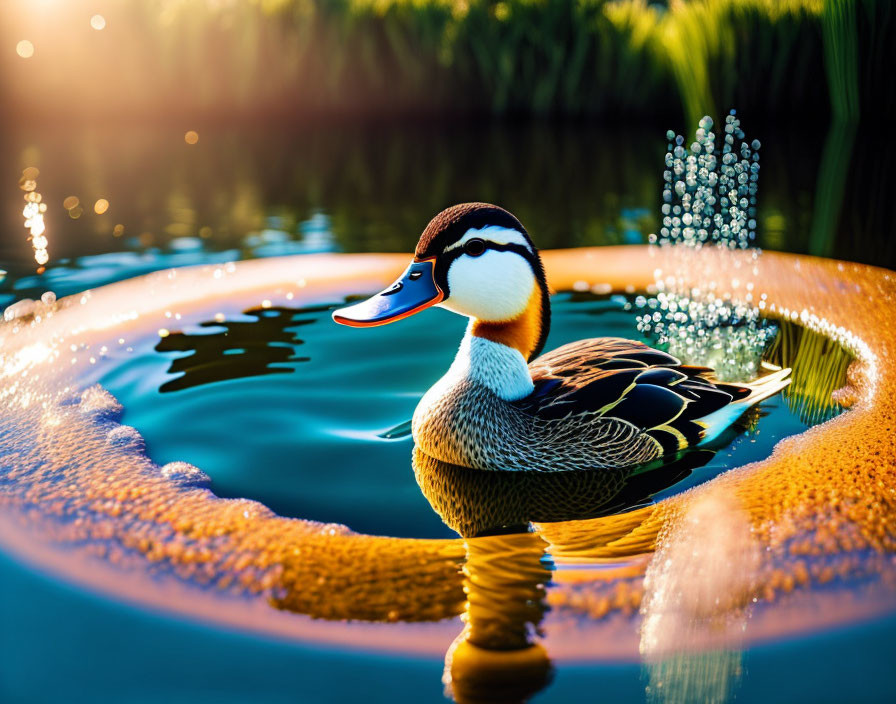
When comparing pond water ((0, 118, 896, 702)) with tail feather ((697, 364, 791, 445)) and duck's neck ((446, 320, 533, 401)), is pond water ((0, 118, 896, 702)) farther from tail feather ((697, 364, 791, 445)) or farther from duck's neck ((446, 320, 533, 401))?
duck's neck ((446, 320, 533, 401))

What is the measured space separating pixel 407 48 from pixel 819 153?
3645mm

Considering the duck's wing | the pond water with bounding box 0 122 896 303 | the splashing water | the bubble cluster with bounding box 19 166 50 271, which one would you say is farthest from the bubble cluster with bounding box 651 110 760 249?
the bubble cluster with bounding box 19 166 50 271

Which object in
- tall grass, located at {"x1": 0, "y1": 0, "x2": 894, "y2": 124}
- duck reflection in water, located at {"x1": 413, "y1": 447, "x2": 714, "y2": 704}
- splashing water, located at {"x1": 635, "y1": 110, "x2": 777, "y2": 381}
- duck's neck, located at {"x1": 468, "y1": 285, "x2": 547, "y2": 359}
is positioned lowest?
duck reflection in water, located at {"x1": 413, "y1": 447, "x2": 714, "y2": 704}

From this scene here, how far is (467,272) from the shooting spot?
299cm

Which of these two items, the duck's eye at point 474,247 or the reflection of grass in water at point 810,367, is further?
the reflection of grass in water at point 810,367

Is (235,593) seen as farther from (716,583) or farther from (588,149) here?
(588,149)

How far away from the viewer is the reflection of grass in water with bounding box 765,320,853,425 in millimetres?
3238

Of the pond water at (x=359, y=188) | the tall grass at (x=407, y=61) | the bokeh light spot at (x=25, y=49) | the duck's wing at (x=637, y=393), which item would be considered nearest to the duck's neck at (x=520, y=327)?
the duck's wing at (x=637, y=393)

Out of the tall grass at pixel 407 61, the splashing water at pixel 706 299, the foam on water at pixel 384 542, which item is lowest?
the foam on water at pixel 384 542

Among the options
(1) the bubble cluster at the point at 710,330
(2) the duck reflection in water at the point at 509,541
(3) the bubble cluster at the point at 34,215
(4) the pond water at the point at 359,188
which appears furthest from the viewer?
(4) the pond water at the point at 359,188

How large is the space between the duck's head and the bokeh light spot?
7.37 meters

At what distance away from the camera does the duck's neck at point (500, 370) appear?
10.2ft

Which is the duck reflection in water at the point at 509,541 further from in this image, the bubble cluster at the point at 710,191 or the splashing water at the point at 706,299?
the bubble cluster at the point at 710,191

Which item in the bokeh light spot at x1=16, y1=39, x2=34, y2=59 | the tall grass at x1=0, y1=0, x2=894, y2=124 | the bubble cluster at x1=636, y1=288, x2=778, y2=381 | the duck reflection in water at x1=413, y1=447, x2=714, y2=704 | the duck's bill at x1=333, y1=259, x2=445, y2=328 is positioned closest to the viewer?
the duck reflection in water at x1=413, y1=447, x2=714, y2=704
